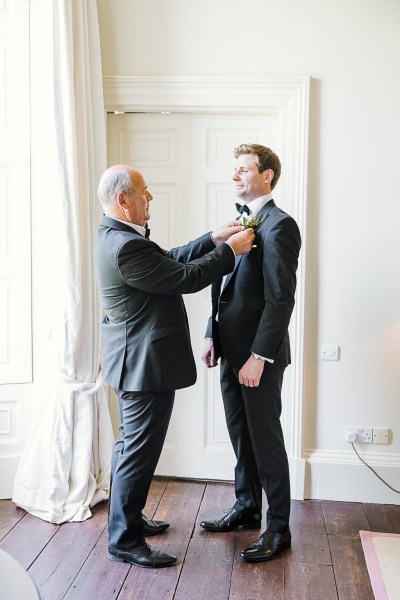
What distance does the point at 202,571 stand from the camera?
107 inches

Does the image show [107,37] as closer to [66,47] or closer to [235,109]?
[66,47]

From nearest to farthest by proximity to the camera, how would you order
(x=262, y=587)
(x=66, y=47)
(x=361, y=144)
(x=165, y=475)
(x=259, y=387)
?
1. (x=262, y=587)
2. (x=259, y=387)
3. (x=66, y=47)
4. (x=361, y=144)
5. (x=165, y=475)

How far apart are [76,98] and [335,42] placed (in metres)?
1.38

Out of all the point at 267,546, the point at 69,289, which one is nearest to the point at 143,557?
the point at 267,546

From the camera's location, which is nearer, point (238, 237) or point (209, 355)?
point (238, 237)

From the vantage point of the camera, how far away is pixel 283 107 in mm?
3531

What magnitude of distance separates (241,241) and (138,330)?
0.56 metres

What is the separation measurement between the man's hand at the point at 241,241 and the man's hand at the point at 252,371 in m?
0.45

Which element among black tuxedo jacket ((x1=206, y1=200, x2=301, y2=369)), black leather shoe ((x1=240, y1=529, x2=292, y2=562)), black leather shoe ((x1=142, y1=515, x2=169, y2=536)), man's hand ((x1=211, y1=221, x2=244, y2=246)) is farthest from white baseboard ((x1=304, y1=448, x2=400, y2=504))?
man's hand ((x1=211, y1=221, x2=244, y2=246))

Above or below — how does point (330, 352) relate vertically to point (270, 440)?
above

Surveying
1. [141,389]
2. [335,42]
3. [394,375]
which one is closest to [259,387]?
[141,389]

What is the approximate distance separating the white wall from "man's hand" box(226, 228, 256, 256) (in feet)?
2.81

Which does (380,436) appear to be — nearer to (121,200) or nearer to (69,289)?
(69,289)

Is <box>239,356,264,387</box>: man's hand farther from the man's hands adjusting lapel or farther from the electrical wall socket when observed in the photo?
the electrical wall socket
